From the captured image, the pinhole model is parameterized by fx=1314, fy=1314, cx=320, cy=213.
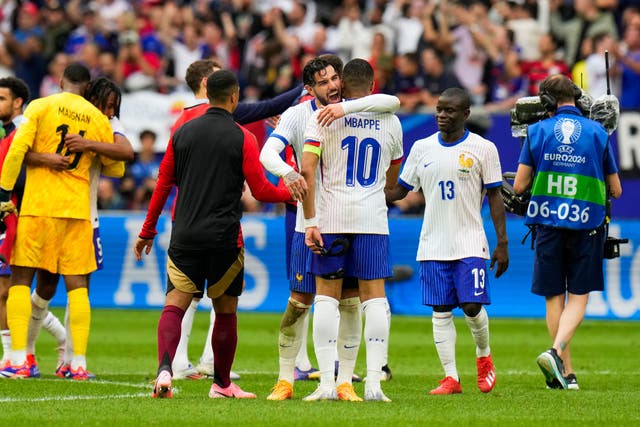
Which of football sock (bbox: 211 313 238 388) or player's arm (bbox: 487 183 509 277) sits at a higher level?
player's arm (bbox: 487 183 509 277)

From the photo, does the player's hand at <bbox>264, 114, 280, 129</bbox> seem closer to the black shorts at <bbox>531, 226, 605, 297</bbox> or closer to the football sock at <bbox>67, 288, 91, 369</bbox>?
the football sock at <bbox>67, 288, 91, 369</bbox>

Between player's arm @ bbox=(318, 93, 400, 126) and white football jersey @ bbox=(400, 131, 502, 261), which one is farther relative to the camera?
white football jersey @ bbox=(400, 131, 502, 261)

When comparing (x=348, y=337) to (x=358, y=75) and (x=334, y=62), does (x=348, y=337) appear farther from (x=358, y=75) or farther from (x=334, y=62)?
(x=334, y=62)

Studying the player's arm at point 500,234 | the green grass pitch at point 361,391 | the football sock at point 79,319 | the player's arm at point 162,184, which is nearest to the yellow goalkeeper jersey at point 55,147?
the football sock at point 79,319

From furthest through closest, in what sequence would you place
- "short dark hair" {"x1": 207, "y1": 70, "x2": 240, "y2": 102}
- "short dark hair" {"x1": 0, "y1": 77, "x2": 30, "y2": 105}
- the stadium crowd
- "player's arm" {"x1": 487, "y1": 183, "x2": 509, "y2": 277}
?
the stadium crowd → "short dark hair" {"x1": 0, "y1": 77, "x2": 30, "y2": 105} → "player's arm" {"x1": 487, "y1": 183, "x2": 509, "y2": 277} → "short dark hair" {"x1": 207, "y1": 70, "x2": 240, "y2": 102}

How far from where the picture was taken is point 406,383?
10688mm

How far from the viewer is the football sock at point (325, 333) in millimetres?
8742

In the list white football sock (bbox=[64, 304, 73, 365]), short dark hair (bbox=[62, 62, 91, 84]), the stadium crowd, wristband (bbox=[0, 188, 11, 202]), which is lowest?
white football sock (bbox=[64, 304, 73, 365])

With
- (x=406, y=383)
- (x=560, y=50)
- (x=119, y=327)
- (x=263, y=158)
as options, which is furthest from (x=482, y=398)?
(x=560, y=50)

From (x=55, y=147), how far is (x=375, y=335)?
133 inches

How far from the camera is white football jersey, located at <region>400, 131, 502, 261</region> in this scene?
9.81m

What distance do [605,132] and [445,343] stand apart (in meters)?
2.17

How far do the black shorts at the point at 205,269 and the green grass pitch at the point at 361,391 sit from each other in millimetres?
771

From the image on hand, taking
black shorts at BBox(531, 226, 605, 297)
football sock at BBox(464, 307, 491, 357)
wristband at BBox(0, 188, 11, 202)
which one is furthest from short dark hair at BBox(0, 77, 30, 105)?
black shorts at BBox(531, 226, 605, 297)
